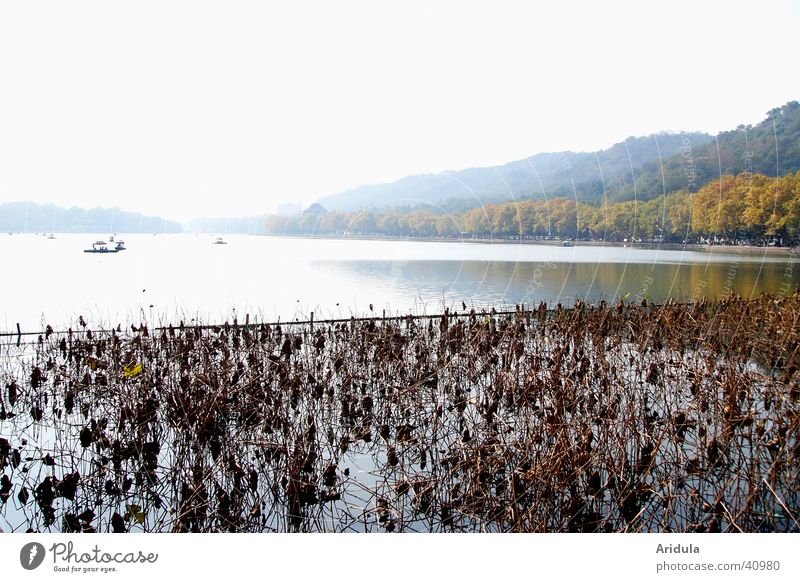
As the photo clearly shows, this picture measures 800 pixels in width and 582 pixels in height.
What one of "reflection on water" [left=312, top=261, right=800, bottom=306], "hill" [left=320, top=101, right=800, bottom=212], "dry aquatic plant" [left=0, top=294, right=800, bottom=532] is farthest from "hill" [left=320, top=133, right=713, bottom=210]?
"dry aquatic plant" [left=0, top=294, right=800, bottom=532]

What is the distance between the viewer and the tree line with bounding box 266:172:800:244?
27.6 meters

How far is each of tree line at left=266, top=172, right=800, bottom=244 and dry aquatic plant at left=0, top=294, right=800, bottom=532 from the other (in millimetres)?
23231

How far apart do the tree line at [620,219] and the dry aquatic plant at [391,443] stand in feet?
76.2

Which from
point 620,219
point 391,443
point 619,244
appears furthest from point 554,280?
point 619,244

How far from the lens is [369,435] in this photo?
4094 mm

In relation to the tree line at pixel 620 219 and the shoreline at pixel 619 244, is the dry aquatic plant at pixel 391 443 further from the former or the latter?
the shoreline at pixel 619 244

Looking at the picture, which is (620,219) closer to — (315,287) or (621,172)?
(621,172)

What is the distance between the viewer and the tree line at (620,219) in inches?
1086

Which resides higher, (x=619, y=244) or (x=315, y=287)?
(x=619, y=244)

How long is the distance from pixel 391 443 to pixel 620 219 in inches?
1724

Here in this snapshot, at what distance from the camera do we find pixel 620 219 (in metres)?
45.0

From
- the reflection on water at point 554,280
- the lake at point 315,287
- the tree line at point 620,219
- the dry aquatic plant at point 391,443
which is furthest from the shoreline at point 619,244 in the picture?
the dry aquatic plant at point 391,443

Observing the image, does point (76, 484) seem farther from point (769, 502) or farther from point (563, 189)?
point (563, 189)

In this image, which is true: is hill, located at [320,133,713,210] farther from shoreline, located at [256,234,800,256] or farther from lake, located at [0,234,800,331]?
lake, located at [0,234,800,331]
